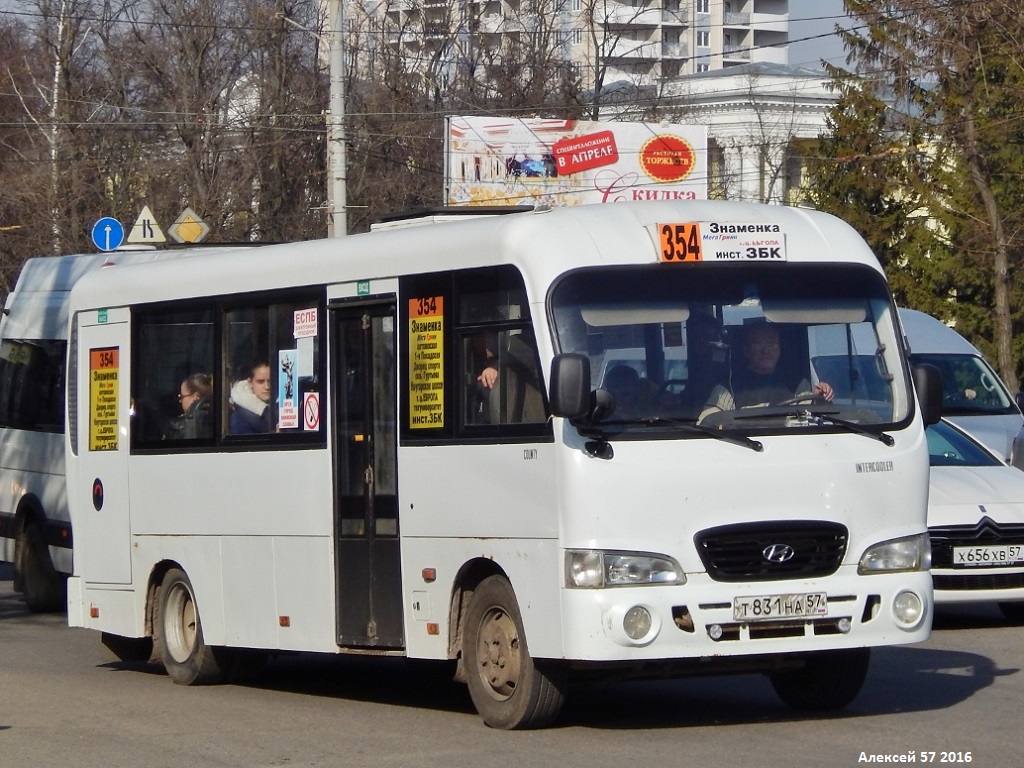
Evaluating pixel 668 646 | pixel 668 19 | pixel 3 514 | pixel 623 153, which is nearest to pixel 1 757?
pixel 668 646

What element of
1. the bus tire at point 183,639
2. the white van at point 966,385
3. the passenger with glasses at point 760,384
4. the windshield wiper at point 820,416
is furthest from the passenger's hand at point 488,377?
the white van at point 966,385

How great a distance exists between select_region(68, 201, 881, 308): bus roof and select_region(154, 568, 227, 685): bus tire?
7.53 ft

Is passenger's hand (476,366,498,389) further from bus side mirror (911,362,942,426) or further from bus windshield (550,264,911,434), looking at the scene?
bus side mirror (911,362,942,426)

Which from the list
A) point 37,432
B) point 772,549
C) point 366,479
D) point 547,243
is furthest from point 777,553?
point 37,432

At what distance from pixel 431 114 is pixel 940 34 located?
13.1 m

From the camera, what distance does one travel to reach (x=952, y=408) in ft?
63.4

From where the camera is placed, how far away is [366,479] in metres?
10.1

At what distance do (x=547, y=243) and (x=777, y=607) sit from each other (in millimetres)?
2048

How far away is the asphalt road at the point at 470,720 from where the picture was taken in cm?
834

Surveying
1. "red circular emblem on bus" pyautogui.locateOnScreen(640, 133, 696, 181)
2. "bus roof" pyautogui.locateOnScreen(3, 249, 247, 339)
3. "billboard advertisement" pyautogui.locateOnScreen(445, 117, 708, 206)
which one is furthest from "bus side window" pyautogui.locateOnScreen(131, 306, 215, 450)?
"red circular emblem on bus" pyautogui.locateOnScreen(640, 133, 696, 181)

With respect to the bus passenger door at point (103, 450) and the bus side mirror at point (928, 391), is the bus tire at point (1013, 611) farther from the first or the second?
the bus passenger door at point (103, 450)

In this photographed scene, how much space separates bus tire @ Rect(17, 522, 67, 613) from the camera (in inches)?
664

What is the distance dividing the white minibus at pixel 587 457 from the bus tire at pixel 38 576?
251 inches

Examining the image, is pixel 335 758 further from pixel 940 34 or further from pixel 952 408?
pixel 940 34
